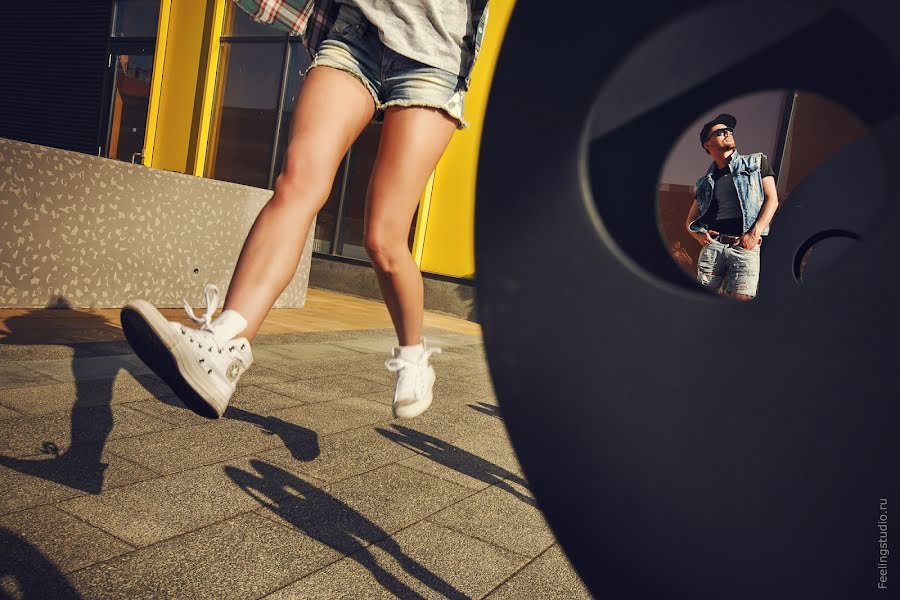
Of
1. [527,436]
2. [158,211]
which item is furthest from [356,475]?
[158,211]

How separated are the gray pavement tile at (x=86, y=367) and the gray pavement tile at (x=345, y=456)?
4.39 ft

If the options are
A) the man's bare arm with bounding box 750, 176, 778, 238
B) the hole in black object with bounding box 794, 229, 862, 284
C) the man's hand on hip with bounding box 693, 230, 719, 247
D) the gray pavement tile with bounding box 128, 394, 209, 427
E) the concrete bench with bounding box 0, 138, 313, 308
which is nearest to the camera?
the hole in black object with bounding box 794, 229, 862, 284

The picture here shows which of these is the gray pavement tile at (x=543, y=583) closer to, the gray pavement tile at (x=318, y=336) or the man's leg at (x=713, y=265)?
the man's leg at (x=713, y=265)

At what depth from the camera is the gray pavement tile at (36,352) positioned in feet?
12.1

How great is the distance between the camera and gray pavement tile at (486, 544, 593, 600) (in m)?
1.85

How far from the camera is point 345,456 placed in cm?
283

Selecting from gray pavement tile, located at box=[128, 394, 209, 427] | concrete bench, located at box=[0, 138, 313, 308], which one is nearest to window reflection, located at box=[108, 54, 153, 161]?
concrete bench, located at box=[0, 138, 313, 308]

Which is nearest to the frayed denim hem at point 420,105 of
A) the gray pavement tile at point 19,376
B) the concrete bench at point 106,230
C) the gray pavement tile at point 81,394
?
the gray pavement tile at point 81,394

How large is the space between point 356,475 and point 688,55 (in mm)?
2152

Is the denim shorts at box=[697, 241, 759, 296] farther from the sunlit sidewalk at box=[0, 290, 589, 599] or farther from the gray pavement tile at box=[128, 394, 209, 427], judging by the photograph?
the gray pavement tile at box=[128, 394, 209, 427]

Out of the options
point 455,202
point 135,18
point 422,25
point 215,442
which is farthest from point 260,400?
point 135,18

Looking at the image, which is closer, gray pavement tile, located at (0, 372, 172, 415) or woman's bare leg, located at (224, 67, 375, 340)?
woman's bare leg, located at (224, 67, 375, 340)

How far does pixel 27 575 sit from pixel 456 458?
A: 1.76 meters

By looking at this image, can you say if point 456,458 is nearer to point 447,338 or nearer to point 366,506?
point 366,506
